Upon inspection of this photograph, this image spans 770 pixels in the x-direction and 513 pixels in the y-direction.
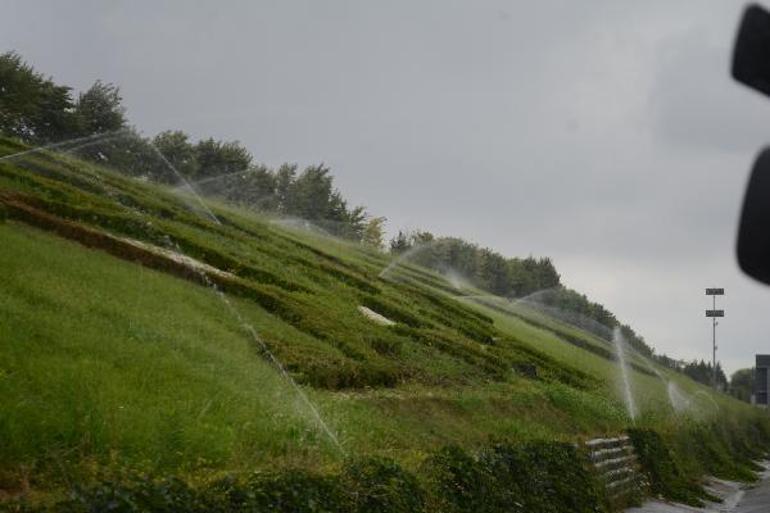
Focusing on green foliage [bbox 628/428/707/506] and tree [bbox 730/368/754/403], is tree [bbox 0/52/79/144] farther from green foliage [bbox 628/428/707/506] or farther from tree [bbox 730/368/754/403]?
tree [bbox 730/368/754/403]

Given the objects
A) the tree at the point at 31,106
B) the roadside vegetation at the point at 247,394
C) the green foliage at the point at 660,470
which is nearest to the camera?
the roadside vegetation at the point at 247,394

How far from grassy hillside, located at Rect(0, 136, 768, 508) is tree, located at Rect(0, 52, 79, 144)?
29.7 meters

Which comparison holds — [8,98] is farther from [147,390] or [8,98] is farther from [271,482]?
[271,482]

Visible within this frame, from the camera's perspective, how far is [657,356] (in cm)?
10775

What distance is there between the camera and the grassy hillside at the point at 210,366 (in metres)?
10.9

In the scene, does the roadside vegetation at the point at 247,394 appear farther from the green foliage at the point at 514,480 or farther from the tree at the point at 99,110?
the tree at the point at 99,110

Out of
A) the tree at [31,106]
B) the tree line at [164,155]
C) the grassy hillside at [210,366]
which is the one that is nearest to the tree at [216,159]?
the tree line at [164,155]

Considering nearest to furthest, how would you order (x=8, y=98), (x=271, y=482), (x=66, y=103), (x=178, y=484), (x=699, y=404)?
1. (x=178, y=484)
2. (x=271, y=482)
3. (x=699, y=404)
4. (x=8, y=98)
5. (x=66, y=103)

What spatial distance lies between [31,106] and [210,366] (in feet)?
186

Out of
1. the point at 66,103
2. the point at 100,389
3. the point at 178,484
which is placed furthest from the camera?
the point at 66,103

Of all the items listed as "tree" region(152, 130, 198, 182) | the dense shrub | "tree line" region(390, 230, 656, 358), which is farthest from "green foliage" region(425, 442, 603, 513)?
"tree line" region(390, 230, 656, 358)

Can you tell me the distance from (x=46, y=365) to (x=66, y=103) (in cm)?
6602

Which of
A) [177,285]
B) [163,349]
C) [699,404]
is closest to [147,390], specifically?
[163,349]

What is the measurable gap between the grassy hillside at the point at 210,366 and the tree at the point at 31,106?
29732 mm
